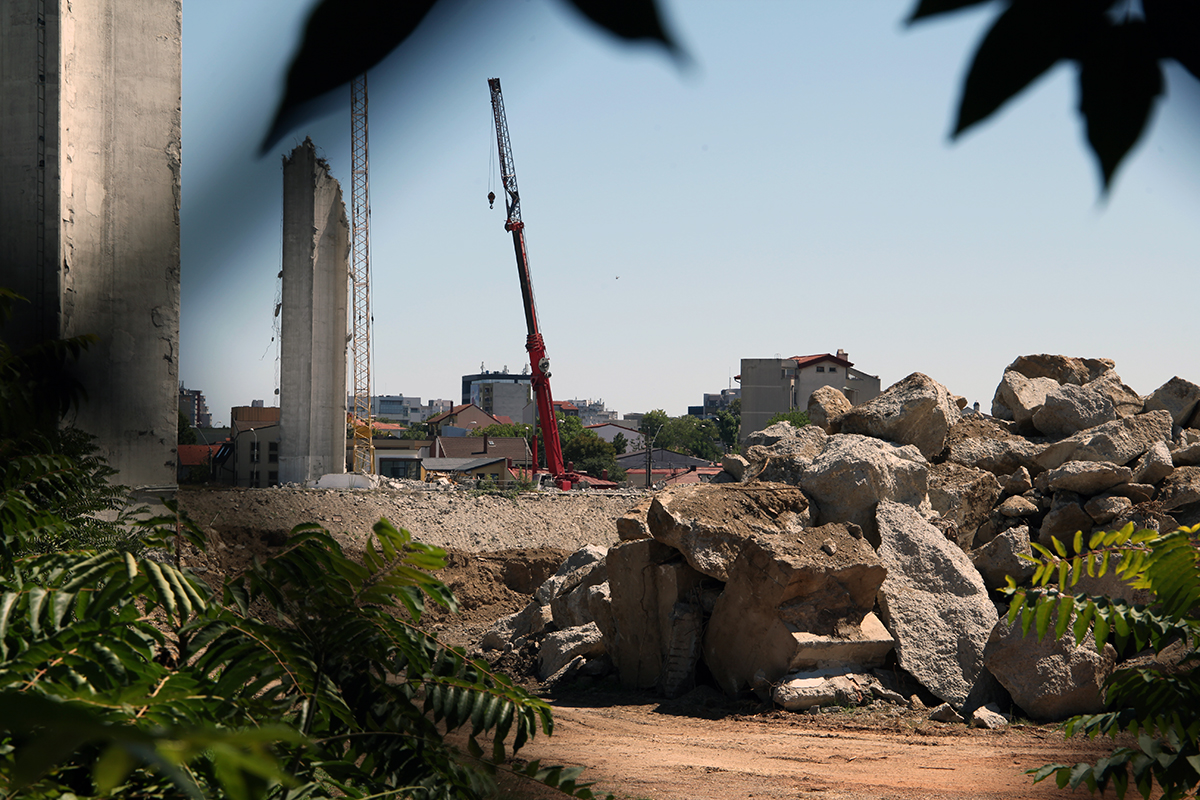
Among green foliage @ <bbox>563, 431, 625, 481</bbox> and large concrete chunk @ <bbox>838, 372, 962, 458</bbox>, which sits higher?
→ large concrete chunk @ <bbox>838, 372, 962, 458</bbox>

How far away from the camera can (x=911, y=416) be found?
10.9m

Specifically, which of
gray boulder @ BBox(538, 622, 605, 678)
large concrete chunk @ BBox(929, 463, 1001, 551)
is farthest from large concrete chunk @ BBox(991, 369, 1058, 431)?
gray boulder @ BBox(538, 622, 605, 678)

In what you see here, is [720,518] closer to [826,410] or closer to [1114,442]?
[826,410]

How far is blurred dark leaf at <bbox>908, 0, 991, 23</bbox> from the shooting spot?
379 mm

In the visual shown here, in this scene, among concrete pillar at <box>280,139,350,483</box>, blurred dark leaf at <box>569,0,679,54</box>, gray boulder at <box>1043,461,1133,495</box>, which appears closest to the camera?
blurred dark leaf at <box>569,0,679,54</box>

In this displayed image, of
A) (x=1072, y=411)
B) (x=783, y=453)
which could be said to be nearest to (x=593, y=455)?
(x=1072, y=411)

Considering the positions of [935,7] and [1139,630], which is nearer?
[935,7]

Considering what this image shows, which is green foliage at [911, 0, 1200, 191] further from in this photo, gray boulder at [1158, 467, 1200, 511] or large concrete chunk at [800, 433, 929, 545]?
gray boulder at [1158, 467, 1200, 511]

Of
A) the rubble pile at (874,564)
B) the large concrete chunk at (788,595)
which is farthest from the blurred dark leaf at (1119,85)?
the large concrete chunk at (788,595)

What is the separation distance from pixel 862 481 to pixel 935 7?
9362 millimetres

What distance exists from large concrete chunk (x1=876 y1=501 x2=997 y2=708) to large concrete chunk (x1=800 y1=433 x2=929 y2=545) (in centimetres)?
23

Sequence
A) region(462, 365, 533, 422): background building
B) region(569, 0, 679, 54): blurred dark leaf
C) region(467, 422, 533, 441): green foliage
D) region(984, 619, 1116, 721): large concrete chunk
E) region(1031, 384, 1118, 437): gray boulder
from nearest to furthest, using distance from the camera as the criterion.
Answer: region(569, 0, 679, 54): blurred dark leaf, region(462, 365, 533, 422): background building, region(467, 422, 533, 441): green foliage, region(984, 619, 1116, 721): large concrete chunk, region(1031, 384, 1118, 437): gray boulder

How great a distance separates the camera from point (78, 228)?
27.3 inches

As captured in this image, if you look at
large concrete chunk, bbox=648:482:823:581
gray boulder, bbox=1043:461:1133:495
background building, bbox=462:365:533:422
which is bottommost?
large concrete chunk, bbox=648:482:823:581
